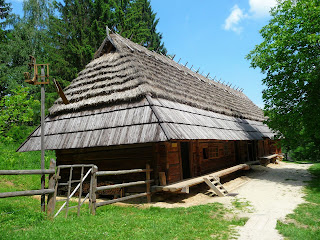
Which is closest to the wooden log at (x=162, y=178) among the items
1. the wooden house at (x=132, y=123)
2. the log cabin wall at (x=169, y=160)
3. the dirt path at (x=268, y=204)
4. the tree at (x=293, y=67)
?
the wooden house at (x=132, y=123)

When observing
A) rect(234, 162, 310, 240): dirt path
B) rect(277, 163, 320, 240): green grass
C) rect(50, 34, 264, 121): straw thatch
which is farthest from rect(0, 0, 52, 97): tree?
rect(277, 163, 320, 240): green grass

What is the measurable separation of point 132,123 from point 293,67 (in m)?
7.90

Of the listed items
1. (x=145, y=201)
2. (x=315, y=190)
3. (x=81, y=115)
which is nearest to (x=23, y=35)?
(x=81, y=115)

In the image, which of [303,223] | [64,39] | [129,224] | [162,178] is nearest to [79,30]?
[64,39]

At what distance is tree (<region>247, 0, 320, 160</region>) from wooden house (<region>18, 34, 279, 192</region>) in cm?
222

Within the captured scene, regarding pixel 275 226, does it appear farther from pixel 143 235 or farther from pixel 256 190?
pixel 256 190

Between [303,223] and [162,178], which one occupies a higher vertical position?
[162,178]

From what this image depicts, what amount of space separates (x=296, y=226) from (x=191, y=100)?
21.5ft

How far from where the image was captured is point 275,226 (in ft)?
16.3

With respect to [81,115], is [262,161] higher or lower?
lower

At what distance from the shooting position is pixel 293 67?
35.3 ft

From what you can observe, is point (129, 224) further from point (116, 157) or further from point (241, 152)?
point (241, 152)

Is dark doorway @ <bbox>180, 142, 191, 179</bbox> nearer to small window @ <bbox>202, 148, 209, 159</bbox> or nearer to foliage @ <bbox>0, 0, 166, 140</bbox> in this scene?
small window @ <bbox>202, 148, 209, 159</bbox>

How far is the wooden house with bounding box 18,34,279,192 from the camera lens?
24.8 ft
